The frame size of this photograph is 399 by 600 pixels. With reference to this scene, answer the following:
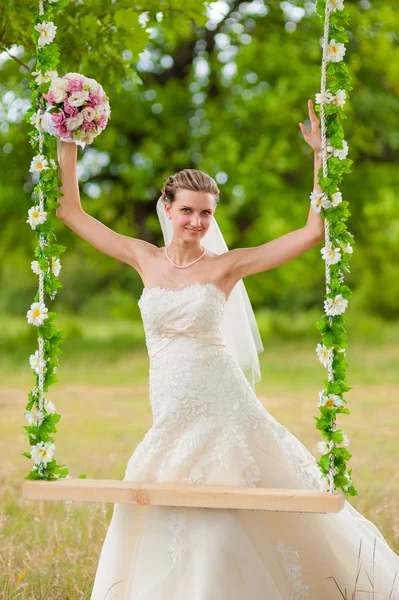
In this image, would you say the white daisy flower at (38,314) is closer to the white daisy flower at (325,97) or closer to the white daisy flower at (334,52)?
the white daisy flower at (325,97)

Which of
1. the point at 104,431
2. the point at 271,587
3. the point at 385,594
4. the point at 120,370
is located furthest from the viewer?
the point at 120,370

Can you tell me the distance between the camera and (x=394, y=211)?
1928cm

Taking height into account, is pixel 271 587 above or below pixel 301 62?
below

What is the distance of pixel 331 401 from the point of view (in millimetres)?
3723

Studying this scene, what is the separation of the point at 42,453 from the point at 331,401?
127 centimetres

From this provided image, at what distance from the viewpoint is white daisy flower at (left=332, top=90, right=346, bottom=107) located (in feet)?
12.3

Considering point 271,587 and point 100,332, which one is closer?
point 271,587

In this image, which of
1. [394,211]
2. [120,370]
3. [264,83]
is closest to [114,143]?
[264,83]

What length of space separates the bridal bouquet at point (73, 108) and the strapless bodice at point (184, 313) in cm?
79

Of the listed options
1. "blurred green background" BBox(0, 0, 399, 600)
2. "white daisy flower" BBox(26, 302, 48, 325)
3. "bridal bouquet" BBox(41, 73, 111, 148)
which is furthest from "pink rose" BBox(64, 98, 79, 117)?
"blurred green background" BBox(0, 0, 399, 600)

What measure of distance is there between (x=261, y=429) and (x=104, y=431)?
7783mm

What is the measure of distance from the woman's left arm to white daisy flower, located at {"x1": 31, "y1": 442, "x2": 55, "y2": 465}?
3.68 ft

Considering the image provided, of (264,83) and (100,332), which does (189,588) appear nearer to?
(264,83)

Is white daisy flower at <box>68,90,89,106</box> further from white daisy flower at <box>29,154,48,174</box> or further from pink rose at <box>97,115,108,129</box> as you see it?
white daisy flower at <box>29,154,48,174</box>
